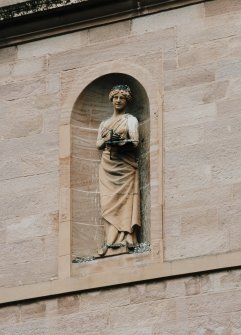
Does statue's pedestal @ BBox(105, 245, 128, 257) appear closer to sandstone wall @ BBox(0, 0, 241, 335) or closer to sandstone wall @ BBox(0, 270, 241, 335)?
sandstone wall @ BBox(0, 0, 241, 335)

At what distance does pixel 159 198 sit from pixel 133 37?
2041mm

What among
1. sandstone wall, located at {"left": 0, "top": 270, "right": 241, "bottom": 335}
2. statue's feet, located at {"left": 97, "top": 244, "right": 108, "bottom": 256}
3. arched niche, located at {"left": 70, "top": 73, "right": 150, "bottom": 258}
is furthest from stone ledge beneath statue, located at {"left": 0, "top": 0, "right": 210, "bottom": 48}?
sandstone wall, located at {"left": 0, "top": 270, "right": 241, "bottom": 335}

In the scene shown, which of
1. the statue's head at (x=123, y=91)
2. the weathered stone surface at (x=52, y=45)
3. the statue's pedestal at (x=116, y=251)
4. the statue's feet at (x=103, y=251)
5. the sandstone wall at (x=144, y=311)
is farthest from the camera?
the weathered stone surface at (x=52, y=45)

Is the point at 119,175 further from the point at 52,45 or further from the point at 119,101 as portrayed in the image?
the point at 52,45

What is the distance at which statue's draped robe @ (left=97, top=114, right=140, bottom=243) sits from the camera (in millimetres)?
25562

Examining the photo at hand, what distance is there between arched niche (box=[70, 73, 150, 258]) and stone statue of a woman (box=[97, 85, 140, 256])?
10cm

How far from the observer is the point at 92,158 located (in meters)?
26.1

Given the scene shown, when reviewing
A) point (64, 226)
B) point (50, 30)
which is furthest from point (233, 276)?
point (50, 30)

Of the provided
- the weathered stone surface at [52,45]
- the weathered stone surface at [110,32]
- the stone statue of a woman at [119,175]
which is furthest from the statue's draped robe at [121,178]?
the weathered stone surface at [52,45]

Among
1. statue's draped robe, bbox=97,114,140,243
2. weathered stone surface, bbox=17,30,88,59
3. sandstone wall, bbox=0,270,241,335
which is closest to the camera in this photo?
sandstone wall, bbox=0,270,241,335

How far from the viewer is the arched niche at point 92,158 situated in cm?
2566

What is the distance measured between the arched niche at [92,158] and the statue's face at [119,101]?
0.12 m

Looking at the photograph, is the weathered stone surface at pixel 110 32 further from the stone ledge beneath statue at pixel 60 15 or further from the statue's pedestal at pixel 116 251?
the statue's pedestal at pixel 116 251

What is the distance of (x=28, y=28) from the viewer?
26828mm
